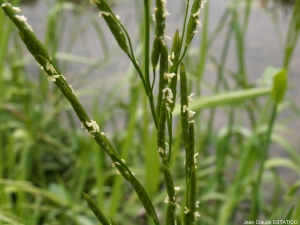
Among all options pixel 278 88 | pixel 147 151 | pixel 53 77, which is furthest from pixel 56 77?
pixel 147 151

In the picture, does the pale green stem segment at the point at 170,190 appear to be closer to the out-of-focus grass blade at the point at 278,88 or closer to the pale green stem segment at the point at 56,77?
the pale green stem segment at the point at 56,77

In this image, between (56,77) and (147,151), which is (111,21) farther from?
(147,151)

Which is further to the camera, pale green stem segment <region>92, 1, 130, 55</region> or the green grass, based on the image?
the green grass

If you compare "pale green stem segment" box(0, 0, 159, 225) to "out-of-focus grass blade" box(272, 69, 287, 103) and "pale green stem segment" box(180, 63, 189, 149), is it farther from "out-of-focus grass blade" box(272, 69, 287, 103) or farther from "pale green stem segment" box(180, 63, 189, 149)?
"out-of-focus grass blade" box(272, 69, 287, 103)

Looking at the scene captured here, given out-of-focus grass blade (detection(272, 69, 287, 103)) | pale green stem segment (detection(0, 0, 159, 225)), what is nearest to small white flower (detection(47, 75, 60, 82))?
pale green stem segment (detection(0, 0, 159, 225))

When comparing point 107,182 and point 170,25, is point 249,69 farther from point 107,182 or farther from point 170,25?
point 107,182

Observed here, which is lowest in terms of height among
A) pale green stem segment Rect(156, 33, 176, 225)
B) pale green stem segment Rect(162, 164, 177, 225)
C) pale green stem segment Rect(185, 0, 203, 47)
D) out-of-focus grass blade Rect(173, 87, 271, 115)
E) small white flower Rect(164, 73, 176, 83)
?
pale green stem segment Rect(162, 164, 177, 225)

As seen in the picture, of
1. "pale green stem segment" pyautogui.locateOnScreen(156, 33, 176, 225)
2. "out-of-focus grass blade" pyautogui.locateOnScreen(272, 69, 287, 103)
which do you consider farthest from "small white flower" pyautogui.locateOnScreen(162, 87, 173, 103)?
"out-of-focus grass blade" pyautogui.locateOnScreen(272, 69, 287, 103)

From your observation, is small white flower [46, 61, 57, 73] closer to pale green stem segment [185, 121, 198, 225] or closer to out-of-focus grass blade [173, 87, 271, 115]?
pale green stem segment [185, 121, 198, 225]

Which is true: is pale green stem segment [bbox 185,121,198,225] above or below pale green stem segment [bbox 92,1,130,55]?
below

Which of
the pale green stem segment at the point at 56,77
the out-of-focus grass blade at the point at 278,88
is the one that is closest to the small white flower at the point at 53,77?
the pale green stem segment at the point at 56,77

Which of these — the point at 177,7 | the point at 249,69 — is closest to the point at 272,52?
the point at 249,69
